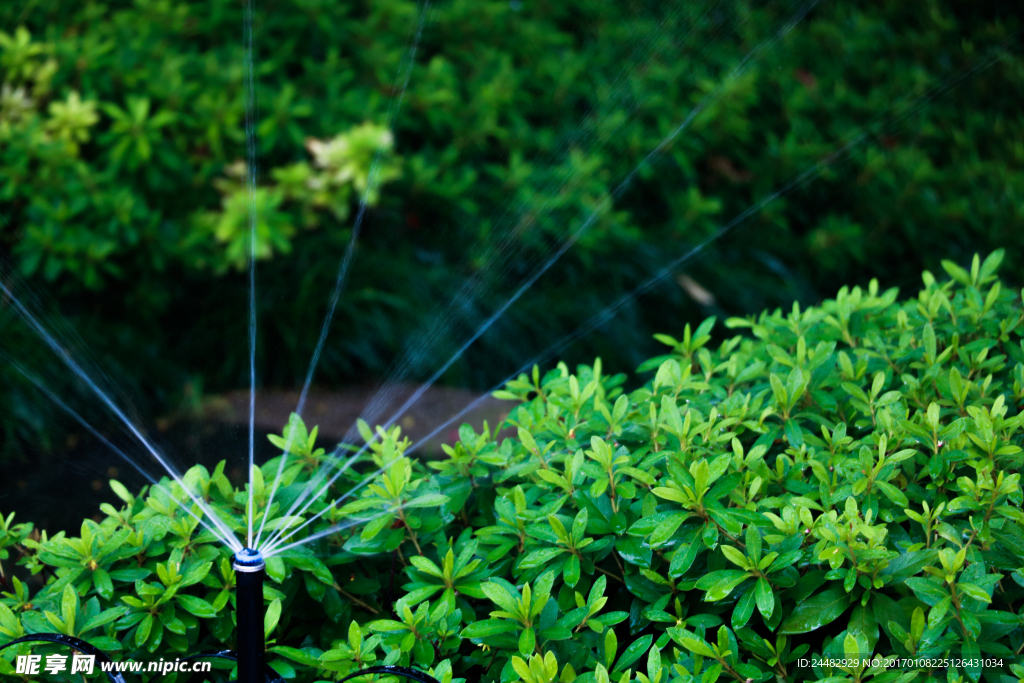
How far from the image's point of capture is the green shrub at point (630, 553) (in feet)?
4.59

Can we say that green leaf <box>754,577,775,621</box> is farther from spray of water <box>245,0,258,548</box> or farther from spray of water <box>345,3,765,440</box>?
spray of water <box>245,0,258,548</box>

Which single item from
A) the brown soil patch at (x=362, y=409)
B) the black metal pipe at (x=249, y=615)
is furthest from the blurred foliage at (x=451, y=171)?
the black metal pipe at (x=249, y=615)

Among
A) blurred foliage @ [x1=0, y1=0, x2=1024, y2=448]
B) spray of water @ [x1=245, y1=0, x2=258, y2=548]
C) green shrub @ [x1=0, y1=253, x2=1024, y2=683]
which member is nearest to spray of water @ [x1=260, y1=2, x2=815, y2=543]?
blurred foliage @ [x1=0, y1=0, x2=1024, y2=448]

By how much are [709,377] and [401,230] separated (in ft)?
9.73

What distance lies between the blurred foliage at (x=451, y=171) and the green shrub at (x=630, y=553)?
2650mm

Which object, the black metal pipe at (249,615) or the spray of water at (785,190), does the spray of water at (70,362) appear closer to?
the spray of water at (785,190)

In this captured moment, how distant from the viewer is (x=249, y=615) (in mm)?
1299

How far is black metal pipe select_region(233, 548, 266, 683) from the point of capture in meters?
1.28

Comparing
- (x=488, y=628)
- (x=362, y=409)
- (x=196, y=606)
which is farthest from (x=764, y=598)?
(x=362, y=409)

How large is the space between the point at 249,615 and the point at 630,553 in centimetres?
65

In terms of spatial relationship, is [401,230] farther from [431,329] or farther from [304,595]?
[304,595]

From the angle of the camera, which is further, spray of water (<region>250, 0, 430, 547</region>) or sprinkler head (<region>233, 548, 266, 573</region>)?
spray of water (<region>250, 0, 430, 547</region>)

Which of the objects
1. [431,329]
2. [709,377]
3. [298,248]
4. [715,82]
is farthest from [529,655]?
[715,82]

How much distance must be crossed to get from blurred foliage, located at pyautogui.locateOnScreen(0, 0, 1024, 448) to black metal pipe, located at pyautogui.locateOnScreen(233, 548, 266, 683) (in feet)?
9.88
